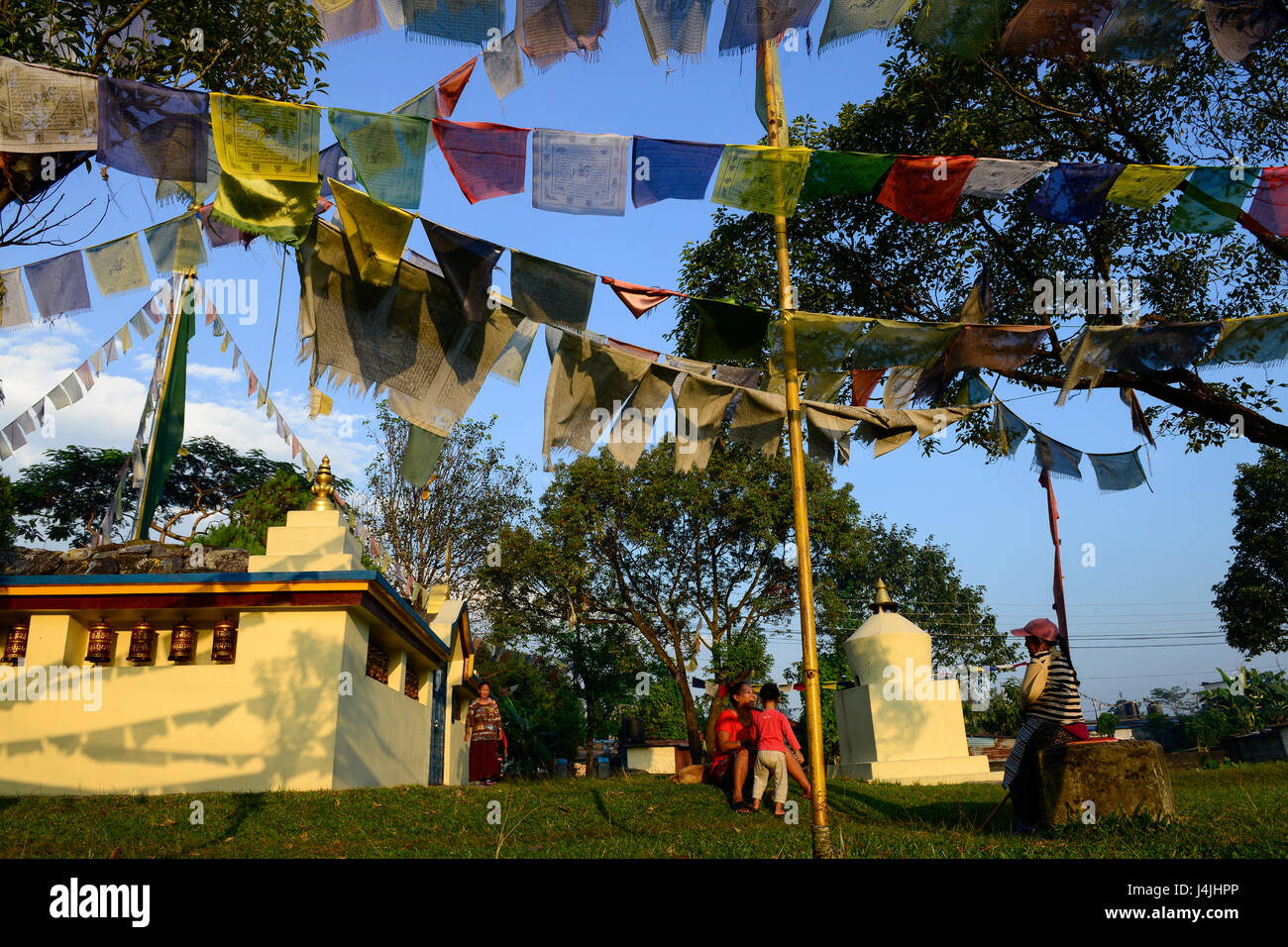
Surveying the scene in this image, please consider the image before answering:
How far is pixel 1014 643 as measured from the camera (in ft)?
158

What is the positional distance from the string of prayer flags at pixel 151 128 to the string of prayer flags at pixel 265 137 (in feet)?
0.57

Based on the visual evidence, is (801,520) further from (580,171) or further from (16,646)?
(16,646)

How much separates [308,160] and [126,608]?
328 inches

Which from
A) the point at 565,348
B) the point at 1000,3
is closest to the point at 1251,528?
the point at 1000,3

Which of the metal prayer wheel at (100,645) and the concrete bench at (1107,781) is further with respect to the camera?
the metal prayer wheel at (100,645)

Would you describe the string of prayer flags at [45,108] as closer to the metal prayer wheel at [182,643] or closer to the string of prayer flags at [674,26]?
the string of prayer flags at [674,26]

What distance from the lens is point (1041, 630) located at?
7449mm

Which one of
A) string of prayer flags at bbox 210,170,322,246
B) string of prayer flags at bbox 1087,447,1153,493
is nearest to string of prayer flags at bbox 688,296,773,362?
string of prayer flags at bbox 210,170,322,246

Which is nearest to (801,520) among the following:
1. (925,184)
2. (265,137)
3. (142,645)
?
(925,184)

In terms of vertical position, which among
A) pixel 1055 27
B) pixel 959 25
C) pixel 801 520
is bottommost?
pixel 801 520

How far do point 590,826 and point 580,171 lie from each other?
5859 mm

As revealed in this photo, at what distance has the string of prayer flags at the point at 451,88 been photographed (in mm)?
6164

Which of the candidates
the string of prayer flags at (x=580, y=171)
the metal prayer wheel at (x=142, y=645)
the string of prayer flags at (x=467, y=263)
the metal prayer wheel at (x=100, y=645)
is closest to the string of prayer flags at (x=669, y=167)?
the string of prayer flags at (x=580, y=171)
